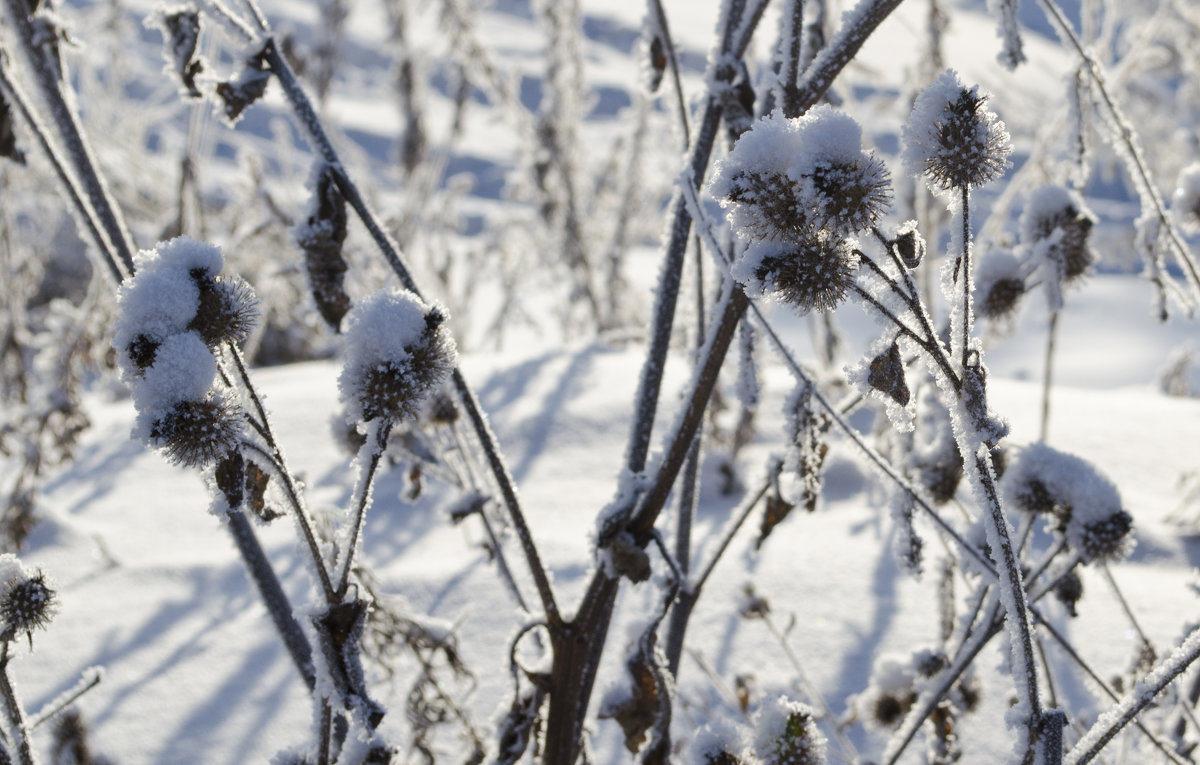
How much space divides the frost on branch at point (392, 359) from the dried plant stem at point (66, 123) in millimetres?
470

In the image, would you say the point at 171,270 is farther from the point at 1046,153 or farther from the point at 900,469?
the point at 1046,153

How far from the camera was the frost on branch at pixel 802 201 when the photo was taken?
2.05 ft

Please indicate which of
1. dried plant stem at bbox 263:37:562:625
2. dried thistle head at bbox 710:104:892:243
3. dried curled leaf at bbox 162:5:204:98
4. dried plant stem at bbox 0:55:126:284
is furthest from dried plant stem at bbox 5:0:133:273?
dried thistle head at bbox 710:104:892:243

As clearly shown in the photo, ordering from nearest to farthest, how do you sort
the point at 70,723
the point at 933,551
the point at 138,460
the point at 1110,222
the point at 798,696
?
the point at 70,723
the point at 798,696
the point at 933,551
the point at 138,460
the point at 1110,222

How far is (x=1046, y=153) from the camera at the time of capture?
2457 mm

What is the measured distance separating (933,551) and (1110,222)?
397 inches

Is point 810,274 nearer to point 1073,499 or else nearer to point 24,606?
point 1073,499

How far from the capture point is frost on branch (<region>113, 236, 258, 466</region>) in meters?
0.69

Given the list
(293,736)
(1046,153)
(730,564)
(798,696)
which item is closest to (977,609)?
(798,696)

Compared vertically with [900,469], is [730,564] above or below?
above

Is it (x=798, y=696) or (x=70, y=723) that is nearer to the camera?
(x=70, y=723)

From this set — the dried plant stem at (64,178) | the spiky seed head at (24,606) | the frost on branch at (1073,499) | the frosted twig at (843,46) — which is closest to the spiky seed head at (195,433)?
the spiky seed head at (24,606)

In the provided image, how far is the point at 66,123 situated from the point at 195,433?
61 centimetres

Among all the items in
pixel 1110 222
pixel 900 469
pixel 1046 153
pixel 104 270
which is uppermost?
pixel 1110 222
